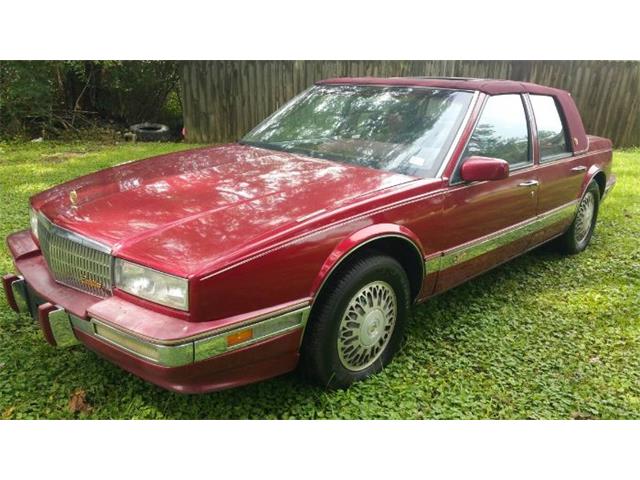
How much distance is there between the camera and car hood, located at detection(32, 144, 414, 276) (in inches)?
86.3

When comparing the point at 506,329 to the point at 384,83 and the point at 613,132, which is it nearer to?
the point at 384,83

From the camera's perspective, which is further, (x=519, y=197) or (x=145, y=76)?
(x=145, y=76)

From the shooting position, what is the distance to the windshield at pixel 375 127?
3146 mm

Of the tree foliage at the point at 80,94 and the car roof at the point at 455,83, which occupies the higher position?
the car roof at the point at 455,83

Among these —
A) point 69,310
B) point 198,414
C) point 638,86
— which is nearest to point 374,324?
point 198,414

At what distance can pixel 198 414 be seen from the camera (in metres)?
2.52

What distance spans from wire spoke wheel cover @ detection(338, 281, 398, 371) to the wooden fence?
785 cm

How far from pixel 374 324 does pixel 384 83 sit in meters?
1.86

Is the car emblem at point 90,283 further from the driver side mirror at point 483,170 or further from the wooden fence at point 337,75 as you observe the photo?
the wooden fence at point 337,75

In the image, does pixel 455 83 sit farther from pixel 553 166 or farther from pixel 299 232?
pixel 299 232

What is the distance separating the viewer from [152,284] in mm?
2121

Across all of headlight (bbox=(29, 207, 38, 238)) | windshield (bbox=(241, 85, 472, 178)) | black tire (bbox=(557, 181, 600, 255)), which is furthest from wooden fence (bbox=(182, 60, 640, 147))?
headlight (bbox=(29, 207, 38, 238))

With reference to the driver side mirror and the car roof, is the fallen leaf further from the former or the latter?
the car roof

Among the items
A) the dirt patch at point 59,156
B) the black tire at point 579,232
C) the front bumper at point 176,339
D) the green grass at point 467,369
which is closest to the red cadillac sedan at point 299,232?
the front bumper at point 176,339
